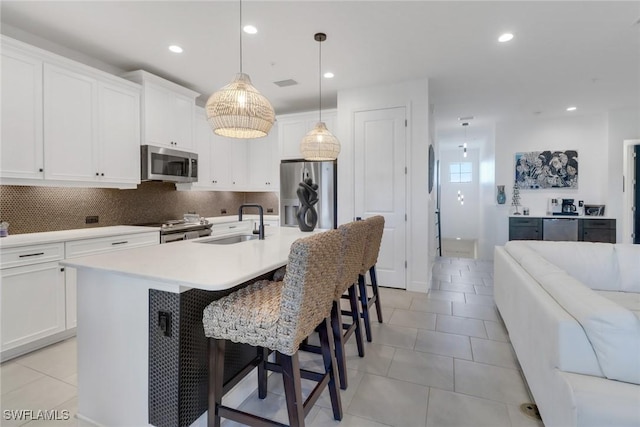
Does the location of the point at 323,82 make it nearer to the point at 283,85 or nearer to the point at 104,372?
the point at 283,85

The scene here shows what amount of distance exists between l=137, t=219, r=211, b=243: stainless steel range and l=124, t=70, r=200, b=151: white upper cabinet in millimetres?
991

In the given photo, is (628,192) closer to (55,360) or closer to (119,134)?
(119,134)

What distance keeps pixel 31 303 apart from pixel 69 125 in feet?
5.31

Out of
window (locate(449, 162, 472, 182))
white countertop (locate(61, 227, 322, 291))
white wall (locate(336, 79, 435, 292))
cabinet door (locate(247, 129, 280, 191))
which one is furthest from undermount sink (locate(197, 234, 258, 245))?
window (locate(449, 162, 472, 182))

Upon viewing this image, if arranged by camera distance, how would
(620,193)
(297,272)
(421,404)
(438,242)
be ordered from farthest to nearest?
1. (438,242)
2. (620,193)
3. (421,404)
4. (297,272)

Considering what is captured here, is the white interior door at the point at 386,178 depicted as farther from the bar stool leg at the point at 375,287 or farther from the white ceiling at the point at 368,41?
the bar stool leg at the point at 375,287

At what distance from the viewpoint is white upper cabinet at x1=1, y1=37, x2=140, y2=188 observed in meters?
2.53

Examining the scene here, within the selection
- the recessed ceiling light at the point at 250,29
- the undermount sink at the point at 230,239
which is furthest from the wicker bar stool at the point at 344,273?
the recessed ceiling light at the point at 250,29

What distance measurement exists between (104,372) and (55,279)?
1.50 metres

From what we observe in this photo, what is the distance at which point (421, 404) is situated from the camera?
187 centimetres

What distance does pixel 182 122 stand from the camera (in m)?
4.08

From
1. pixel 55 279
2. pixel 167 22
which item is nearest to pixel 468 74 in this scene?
pixel 167 22

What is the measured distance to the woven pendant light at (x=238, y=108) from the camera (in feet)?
6.63

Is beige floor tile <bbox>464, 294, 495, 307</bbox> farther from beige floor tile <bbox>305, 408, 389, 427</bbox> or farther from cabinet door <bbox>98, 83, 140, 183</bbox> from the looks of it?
cabinet door <bbox>98, 83, 140, 183</bbox>
